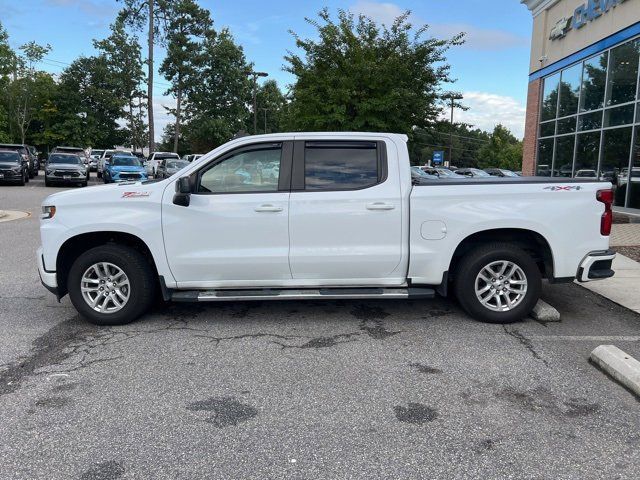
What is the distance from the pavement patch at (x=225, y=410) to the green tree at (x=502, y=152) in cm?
9441

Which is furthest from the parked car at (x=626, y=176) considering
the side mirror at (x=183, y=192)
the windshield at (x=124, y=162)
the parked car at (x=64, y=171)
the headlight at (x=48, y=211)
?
the parked car at (x=64, y=171)

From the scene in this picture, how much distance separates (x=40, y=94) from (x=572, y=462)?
52.4m

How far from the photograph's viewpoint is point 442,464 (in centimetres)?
292

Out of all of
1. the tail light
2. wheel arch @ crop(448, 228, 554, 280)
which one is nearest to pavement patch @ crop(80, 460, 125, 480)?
wheel arch @ crop(448, 228, 554, 280)

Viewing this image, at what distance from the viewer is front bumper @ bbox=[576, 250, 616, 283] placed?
520 centimetres

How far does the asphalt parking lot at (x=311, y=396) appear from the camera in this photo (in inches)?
116

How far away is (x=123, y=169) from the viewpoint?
2517cm

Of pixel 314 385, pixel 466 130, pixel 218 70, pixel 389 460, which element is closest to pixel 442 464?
pixel 389 460

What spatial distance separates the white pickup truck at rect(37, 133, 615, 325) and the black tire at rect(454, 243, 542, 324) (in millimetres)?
14

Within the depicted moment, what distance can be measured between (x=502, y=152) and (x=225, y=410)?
10743cm

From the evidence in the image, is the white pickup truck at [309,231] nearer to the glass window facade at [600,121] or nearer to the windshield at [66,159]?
the glass window facade at [600,121]

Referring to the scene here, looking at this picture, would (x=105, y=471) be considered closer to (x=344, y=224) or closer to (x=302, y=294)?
(x=302, y=294)

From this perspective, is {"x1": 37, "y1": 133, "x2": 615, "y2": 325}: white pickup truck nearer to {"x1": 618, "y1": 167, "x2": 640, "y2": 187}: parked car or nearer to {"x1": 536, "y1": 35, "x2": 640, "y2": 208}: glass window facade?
{"x1": 536, "y1": 35, "x2": 640, "y2": 208}: glass window facade

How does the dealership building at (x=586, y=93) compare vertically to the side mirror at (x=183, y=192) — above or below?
above
